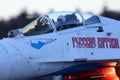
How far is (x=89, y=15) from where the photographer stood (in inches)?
583

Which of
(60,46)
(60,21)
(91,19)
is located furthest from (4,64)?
(91,19)

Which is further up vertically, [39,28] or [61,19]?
[61,19]

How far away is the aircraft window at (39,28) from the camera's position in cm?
1389

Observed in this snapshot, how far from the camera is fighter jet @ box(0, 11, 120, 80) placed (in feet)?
41.9

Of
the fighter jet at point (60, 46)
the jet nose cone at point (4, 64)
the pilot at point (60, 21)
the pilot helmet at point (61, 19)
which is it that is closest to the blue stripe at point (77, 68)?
the fighter jet at point (60, 46)

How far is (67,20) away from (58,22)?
29 centimetres

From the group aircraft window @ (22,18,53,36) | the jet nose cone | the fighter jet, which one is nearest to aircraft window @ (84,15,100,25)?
the fighter jet

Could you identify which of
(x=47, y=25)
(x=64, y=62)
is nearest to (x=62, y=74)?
(x=64, y=62)

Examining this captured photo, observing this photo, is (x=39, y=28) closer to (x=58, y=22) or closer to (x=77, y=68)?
(x=58, y=22)

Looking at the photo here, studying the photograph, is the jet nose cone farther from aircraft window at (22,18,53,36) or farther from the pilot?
the pilot

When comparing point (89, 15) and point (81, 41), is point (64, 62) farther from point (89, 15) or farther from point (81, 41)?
point (89, 15)

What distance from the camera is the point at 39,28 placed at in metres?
14.1

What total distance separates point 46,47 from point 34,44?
300mm

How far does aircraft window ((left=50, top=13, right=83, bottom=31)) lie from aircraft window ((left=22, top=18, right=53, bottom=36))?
0.20 m
